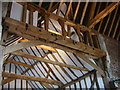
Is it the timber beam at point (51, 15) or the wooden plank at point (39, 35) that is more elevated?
the timber beam at point (51, 15)

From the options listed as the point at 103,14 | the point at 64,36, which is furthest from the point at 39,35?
the point at 103,14

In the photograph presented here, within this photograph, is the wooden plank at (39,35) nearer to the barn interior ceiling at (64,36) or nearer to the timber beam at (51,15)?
the barn interior ceiling at (64,36)

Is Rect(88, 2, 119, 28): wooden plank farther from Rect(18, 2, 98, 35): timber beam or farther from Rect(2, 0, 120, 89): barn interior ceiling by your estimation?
Rect(18, 2, 98, 35): timber beam

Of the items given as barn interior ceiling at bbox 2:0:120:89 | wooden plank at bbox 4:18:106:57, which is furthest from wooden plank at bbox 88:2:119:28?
wooden plank at bbox 4:18:106:57

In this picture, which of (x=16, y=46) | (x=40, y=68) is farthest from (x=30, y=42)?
(x=40, y=68)

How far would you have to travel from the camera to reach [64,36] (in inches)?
192

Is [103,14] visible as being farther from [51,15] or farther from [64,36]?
[51,15]

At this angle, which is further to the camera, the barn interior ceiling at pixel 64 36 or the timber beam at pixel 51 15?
the timber beam at pixel 51 15

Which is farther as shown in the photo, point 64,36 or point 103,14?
point 103,14

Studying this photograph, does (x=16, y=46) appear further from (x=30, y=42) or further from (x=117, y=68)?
(x=117, y=68)

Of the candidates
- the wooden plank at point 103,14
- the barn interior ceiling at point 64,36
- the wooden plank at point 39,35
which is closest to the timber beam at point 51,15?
the barn interior ceiling at point 64,36

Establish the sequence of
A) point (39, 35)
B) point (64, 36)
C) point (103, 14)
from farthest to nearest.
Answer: point (103, 14) < point (64, 36) < point (39, 35)

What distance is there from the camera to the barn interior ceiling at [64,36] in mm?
4273

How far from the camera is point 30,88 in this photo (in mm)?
Answer: 10586
